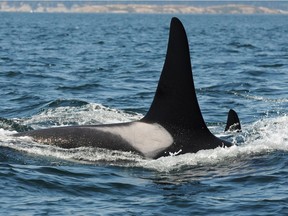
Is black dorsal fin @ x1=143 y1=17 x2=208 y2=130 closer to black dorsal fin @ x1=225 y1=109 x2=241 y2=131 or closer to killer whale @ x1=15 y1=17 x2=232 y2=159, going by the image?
killer whale @ x1=15 y1=17 x2=232 y2=159

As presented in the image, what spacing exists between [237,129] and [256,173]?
3.23 meters

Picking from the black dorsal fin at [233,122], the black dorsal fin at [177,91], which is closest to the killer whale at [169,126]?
the black dorsal fin at [177,91]

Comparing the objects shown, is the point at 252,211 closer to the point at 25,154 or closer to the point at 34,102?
the point at 25,154

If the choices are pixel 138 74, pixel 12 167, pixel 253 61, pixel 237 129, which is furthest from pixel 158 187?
pixel 253 61

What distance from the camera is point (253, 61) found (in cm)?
3588

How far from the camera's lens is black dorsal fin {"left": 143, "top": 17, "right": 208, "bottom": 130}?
12125mm

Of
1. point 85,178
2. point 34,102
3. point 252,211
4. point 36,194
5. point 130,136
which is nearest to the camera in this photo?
point 252,211

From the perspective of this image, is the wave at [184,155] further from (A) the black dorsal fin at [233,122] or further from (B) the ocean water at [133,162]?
(A) the black dorsal fin at [233,122]

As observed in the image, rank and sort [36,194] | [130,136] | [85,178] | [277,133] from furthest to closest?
1. [277,133]
2. [130,136]
3. [85,178]
4. [36,194]

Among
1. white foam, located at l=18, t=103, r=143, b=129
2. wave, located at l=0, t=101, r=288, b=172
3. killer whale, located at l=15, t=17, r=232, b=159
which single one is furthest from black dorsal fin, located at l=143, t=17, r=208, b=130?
white foam, located at l=18, t=103, r=143, b=129

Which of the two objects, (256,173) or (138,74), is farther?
(138,74)

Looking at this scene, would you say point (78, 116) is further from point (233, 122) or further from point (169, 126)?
point (169, 126)

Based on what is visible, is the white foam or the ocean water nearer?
the ocean water

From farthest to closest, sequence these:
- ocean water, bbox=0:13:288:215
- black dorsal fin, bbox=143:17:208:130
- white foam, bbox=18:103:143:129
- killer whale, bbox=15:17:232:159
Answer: white foam, bbox=18:103:143:129, killer whale, bbox=15:17:232:159, black dorsal fin, bbox=143:17:208:130, ocean water, bbox=0:13:288:215
